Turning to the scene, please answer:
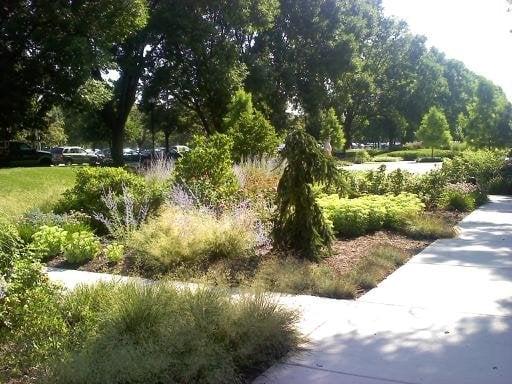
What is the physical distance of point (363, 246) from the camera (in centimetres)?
875

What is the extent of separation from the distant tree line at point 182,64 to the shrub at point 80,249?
1040cm

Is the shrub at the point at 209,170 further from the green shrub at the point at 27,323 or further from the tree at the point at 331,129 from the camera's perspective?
the tree at the point at 331,129

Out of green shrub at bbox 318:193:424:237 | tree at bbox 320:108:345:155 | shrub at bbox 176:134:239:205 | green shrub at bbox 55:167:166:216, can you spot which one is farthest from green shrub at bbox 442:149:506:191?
tree at bbox 320:108:345:155

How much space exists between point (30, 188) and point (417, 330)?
43.0 feet

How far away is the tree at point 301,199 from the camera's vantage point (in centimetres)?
785

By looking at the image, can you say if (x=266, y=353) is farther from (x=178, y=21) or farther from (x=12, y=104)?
(x=178, y=21)

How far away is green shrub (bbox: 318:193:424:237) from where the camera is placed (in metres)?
9.75

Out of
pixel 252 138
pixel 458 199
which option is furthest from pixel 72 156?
pixel 458 199

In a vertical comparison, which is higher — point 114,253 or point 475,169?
point 475,169

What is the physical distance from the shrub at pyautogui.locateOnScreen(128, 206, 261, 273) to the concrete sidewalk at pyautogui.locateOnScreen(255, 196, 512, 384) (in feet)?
6.53

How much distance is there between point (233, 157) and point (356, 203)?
690 cm

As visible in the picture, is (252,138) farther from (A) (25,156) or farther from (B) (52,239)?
(A) (25,156)

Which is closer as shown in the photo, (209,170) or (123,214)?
(123,214)

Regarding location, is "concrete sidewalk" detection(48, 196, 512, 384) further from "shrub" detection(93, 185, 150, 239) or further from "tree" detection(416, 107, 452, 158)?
"tree" detection(416, 107, 452, 158)
